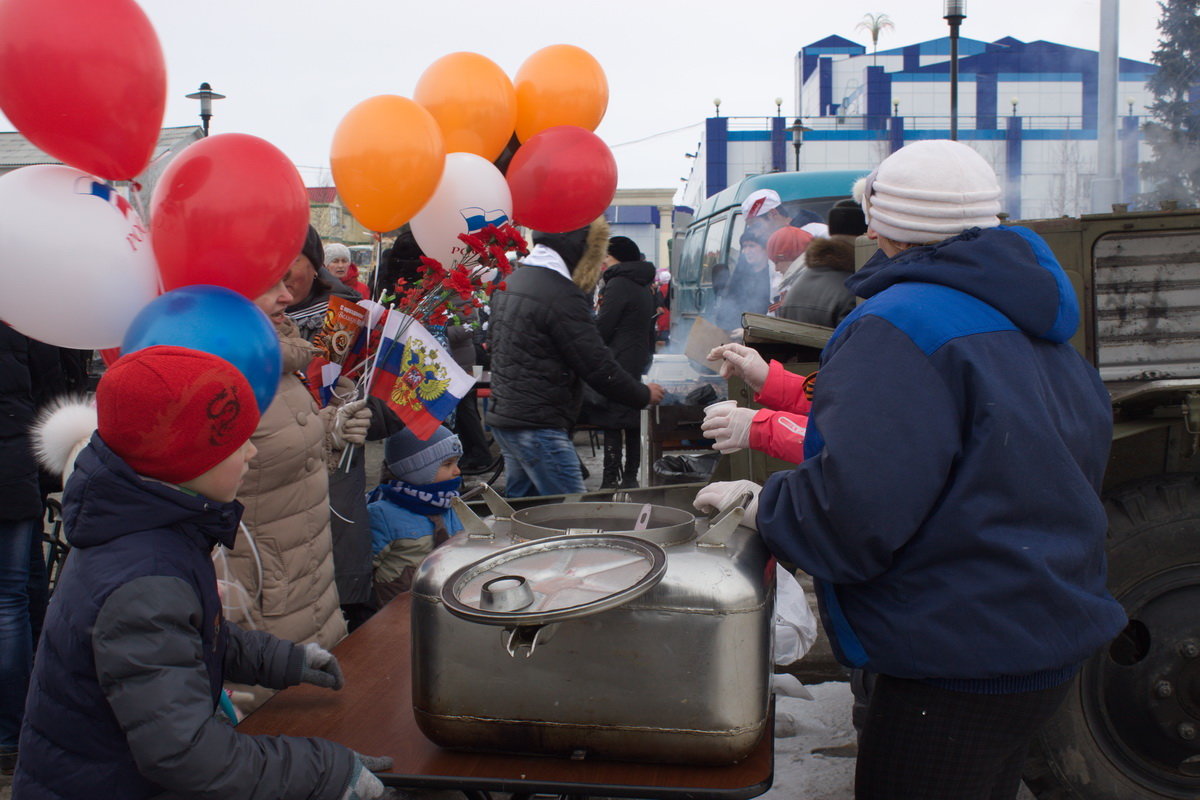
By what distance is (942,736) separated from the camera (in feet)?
5.29

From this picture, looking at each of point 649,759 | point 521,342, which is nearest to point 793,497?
point 649,759

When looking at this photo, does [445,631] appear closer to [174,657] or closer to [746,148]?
[174,657]

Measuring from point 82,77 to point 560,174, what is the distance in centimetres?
154

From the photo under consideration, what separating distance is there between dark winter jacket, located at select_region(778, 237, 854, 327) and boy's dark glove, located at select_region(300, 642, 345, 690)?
11.6 ft

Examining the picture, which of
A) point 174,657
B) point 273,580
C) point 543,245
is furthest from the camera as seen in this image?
point 543,245

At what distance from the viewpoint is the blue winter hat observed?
3.59 metres

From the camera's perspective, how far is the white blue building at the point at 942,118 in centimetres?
2700

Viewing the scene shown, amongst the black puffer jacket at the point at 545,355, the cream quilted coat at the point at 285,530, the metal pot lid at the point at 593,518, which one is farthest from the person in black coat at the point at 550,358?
the metal pot lid at the point at 593,518

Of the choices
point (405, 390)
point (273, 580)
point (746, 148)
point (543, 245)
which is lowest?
point (273, 580)

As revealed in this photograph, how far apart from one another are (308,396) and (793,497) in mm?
1675

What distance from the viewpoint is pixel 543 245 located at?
433cm

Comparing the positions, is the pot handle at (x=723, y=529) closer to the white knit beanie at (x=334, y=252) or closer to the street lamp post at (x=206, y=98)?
the white knit beanie at (x=334, y=252)

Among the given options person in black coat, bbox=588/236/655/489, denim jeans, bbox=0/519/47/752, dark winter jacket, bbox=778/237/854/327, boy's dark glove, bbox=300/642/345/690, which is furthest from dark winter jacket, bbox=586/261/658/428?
boy's dark glove, bbox=300/642/345/690

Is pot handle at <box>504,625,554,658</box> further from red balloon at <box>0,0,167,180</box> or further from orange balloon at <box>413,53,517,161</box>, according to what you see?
orange balloon at <box>413,53,517,161</box>
